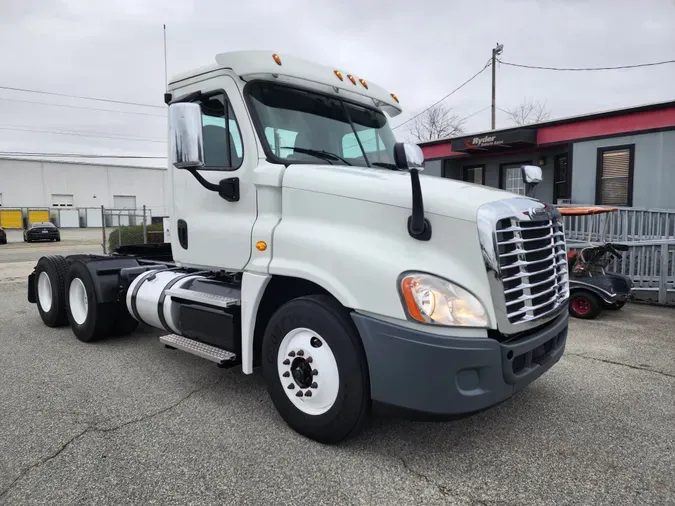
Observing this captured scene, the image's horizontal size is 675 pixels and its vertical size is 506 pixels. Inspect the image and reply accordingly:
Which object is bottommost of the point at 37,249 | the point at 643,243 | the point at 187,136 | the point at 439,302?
the point at 37,249

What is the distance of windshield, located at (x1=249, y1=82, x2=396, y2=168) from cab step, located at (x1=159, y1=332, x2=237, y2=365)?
154cm

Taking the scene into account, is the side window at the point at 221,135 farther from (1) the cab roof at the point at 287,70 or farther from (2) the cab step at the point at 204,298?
(2) the cab step at the point at 204,298

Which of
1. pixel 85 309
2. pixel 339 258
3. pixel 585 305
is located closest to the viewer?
pixel 339 258

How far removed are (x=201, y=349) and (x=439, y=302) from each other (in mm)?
2111

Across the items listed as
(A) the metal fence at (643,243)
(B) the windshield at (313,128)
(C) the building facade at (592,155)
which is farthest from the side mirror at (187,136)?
(C) the building facade at (592,155)

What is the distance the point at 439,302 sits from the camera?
105 inches

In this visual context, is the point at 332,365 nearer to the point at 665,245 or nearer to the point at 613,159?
the point at 665,245

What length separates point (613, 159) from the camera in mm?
10586

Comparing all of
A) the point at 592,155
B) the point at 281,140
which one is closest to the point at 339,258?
the point at 281,140

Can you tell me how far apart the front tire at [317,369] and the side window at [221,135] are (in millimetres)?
1257

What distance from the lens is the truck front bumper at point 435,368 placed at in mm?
2607

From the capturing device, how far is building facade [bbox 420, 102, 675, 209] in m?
9.76

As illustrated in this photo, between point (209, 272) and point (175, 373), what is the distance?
1025 mm

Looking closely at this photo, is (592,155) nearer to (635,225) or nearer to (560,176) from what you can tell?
(560,176)
